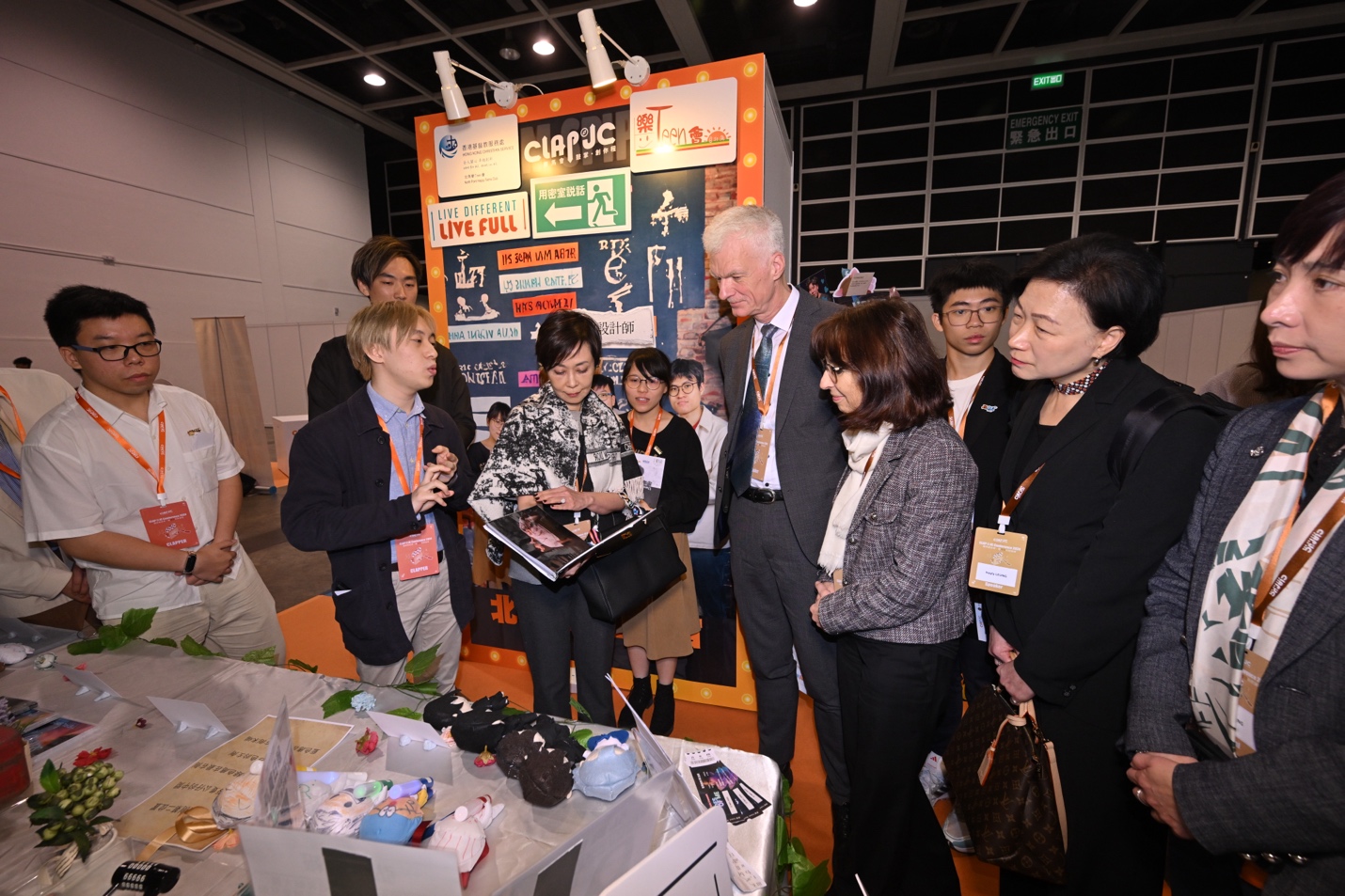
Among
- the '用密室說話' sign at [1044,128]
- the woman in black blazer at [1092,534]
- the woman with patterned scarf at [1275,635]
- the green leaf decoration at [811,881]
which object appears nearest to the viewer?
the woman with patterned scarf at [1275,635]

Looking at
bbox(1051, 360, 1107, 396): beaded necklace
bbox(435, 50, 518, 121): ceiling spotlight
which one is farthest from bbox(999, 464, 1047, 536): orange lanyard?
bbox(435, 50, 518, 121): ceiling spotlight

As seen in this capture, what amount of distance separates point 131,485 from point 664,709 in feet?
7.26

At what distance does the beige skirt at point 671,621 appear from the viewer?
2543 millimetres

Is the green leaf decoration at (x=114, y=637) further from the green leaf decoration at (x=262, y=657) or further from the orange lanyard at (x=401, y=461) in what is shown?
the orange lanyard at (x=401, y=461)

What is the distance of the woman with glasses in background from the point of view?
2.32 m

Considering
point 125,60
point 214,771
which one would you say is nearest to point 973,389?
point 214,771

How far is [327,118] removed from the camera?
9.61 m

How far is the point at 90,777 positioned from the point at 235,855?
1.00ft

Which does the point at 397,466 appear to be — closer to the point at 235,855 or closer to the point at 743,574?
the point at 235,855

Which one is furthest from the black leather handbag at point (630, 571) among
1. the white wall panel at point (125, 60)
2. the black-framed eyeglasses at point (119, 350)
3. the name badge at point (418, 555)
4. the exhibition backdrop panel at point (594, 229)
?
the white wall panel at point (125, 60)

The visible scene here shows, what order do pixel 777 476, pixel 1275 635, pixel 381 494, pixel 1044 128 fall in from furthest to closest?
1. pixel 1044 128
2. pixel 777 476
3. pixel 381 494
4. pixel 1275 635

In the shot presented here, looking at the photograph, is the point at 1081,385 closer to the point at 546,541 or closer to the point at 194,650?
the point at 546,541

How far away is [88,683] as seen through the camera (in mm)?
1273

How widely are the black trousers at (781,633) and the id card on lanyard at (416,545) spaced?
107 cm
